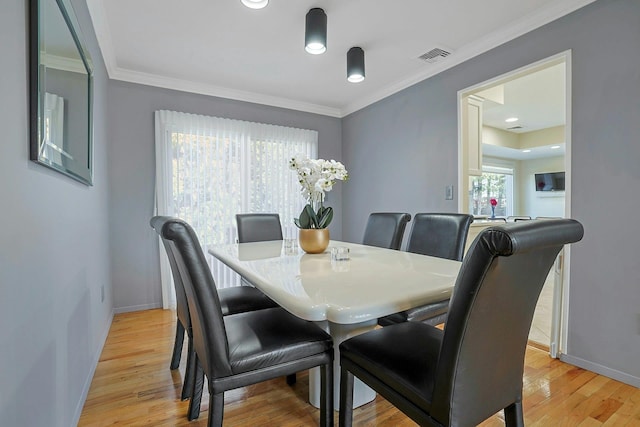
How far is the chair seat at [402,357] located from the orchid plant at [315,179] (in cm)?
82

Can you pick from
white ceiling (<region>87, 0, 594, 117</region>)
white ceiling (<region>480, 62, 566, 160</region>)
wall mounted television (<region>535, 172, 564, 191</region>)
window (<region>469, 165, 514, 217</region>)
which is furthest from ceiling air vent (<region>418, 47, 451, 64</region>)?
wall mounted television (<region>535, 172, 564, 191</region>)

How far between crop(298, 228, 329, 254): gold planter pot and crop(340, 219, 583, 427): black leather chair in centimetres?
85

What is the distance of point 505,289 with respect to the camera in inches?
30.2

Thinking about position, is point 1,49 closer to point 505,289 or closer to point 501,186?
point 505,289

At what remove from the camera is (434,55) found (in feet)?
8.85

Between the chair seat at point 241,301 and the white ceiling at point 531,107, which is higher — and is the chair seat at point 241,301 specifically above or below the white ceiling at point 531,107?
below

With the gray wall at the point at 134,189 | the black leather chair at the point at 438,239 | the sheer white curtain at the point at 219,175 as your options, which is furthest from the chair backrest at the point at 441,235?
the gray wall at the point at 134,189

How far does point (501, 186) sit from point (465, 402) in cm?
801

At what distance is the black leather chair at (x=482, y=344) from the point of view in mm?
691

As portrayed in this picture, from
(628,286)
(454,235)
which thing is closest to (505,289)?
(454,235)

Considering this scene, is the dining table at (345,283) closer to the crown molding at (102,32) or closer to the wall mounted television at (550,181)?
the crown molding at (102,32)

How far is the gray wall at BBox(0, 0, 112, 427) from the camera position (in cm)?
80

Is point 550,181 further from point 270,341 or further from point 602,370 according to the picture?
point 270,341

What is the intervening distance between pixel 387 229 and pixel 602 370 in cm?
155
